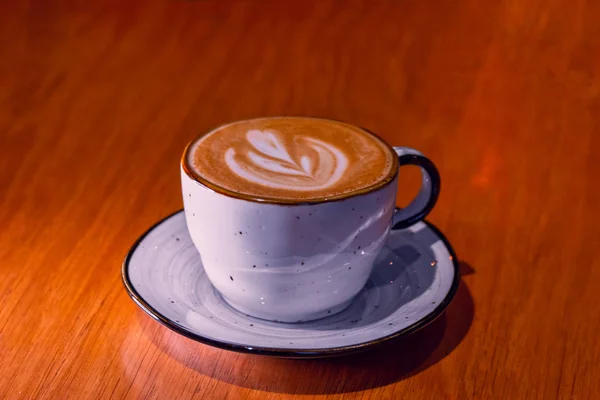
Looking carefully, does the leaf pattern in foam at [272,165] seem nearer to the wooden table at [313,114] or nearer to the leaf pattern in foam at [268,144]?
the leaf pattern in foam at [268,144]

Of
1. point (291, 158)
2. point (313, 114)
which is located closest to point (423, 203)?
point (291, 158)

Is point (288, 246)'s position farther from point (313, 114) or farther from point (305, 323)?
point (313, 114)

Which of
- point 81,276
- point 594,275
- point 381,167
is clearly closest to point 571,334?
point 594,275

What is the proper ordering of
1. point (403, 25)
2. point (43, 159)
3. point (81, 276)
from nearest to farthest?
point (81, 276)
point (43, 159)
point (403, 25)

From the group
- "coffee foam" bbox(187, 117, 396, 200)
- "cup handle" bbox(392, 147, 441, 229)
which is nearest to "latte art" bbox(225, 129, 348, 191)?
"coffee foam" bbox(187, 117, 396, 200)

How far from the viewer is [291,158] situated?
2.16 feet

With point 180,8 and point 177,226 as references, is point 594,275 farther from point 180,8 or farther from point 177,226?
point 180,8

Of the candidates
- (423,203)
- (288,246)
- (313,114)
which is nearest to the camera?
(288,246)

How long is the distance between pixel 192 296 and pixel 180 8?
2.55 feet

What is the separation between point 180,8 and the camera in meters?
1.31

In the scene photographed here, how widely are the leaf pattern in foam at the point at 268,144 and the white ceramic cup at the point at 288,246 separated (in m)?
0.08

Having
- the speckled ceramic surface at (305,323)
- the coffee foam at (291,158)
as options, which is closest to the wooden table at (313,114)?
the speckled ceramic surface at (305,323)

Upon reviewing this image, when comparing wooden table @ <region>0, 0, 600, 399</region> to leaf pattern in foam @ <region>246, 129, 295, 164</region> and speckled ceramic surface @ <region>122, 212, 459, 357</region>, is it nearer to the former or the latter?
speckled ceramic surface @ <region>122, 212, 459, 357</region>

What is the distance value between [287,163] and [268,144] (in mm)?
40
